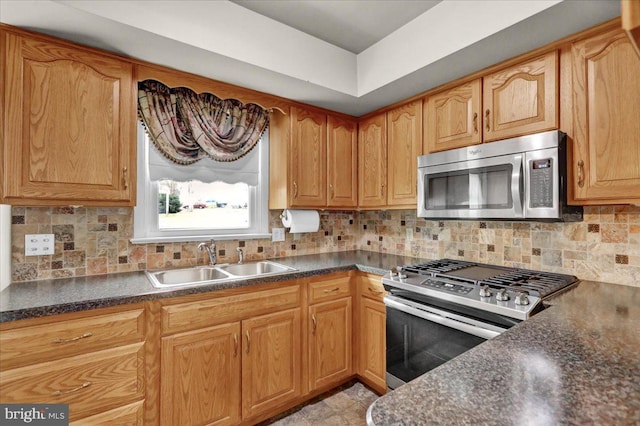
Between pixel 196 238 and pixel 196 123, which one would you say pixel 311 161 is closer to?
pixel 196 123

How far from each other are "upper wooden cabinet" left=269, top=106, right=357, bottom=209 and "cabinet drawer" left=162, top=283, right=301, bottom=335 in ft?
2.43

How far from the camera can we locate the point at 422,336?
1702mm

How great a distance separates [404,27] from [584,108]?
1.14 meters

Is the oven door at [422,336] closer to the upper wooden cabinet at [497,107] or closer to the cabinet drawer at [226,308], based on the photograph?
the cabinet drawer at [226,308]

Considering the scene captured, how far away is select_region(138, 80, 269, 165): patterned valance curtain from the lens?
1.97m

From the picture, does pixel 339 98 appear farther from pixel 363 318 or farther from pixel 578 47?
pixel 363 318

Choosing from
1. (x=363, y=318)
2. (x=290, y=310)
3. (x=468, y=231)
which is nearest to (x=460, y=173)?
(x=468, y=231)

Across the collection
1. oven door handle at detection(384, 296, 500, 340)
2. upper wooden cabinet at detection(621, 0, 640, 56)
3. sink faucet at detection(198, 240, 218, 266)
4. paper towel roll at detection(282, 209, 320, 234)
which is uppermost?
upper wooden cabinet at detection(621, 0, 640, 56)

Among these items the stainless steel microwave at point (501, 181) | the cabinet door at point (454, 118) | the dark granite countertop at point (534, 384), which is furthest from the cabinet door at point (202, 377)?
the cabinet door at point (454, 118)

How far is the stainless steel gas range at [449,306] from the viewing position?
1405mm

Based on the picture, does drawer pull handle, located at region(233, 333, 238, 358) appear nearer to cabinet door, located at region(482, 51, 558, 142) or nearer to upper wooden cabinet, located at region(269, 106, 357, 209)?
upper wooden cabinet, located at region(269, 106, 357, 209)

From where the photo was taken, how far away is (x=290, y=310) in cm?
197

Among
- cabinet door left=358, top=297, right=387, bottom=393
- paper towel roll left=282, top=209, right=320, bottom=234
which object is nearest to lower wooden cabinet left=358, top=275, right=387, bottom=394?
cabinet door left=358, top=297, right=387, bottom=393

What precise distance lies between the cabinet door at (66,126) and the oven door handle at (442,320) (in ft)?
5.35
